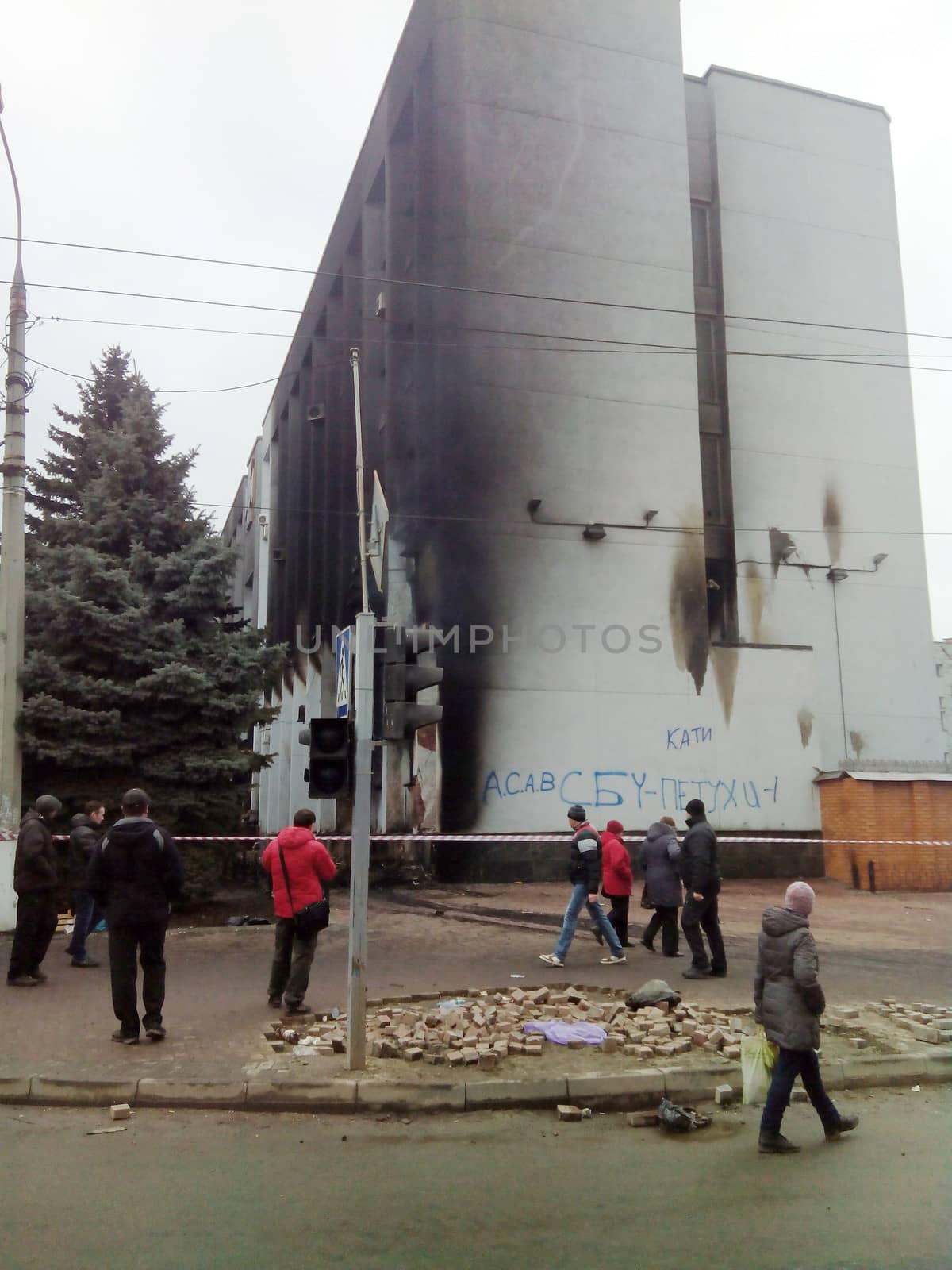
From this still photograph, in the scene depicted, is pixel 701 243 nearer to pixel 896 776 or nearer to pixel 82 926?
pixel 896 776

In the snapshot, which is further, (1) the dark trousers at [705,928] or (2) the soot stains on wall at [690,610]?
(2) the soot stains on wall at [690,610]

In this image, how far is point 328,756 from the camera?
686 centimetres

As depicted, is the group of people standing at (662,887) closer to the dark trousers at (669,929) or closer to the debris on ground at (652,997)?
the dark trousers at (669,929)

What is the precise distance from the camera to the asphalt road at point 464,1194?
417cm

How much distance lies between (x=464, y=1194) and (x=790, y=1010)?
6.58ft

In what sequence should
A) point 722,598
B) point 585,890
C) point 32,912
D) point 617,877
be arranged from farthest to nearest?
point 722,598, point 617,877, point 585,890, point 32,912

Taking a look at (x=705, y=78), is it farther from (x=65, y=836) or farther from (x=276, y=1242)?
(x=276, y=1242)

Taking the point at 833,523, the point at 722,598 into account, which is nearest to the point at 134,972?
the point at 722,598

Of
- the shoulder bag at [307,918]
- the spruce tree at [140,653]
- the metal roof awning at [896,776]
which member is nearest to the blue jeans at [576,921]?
the shoulder bag at [307,918]

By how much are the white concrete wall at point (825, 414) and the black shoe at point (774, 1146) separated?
18.4m

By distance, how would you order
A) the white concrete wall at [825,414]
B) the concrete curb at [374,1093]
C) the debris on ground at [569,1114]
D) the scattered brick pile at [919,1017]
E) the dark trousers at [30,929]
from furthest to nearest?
the white concrete wall at [825,414] → the dark trousers at [30,929] → the scattered brick pile at [919,1017] → the concrete curb at [374,1093] → the debris on ground at [569,1114]

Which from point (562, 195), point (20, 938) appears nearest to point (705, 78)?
point (562, 195)

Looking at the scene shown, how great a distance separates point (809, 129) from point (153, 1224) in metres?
28.1

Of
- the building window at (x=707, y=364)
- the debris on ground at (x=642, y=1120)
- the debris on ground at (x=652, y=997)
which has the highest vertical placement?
the building window at (x=707, y=364)
